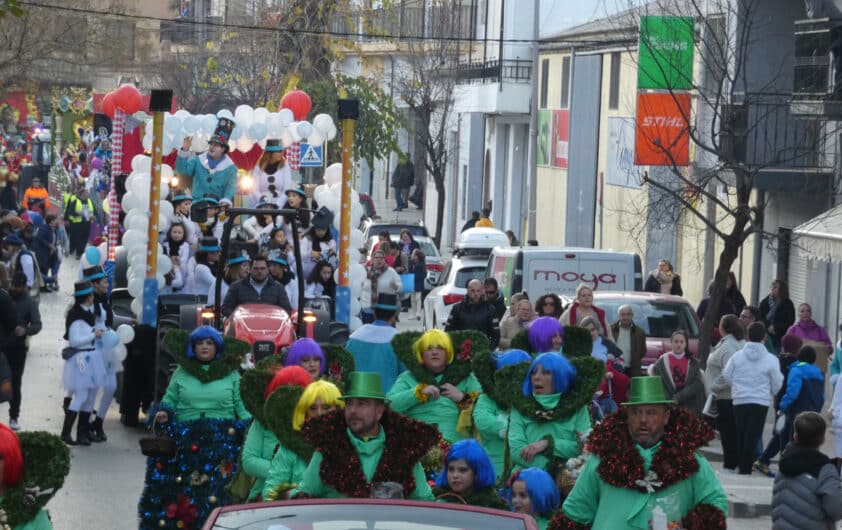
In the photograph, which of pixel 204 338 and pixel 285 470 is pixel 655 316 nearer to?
pixel 204 338

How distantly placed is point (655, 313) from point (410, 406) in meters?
9.69

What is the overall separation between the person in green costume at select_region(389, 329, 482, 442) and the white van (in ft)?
36.2

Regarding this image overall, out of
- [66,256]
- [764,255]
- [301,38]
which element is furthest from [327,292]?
[66,256]

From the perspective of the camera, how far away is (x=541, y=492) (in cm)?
848

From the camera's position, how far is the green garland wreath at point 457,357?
10922 millimetres

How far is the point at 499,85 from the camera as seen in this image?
47.2 meters

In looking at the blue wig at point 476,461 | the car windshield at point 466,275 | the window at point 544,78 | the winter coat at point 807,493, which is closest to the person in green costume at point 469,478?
the blue wig at point 476,461

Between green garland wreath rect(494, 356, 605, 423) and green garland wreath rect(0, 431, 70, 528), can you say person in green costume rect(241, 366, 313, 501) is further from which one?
green garland wreath rect(0, 431, 70, 528)

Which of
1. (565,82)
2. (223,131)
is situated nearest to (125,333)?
(223,131)

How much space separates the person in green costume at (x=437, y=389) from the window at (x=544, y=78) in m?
34.7

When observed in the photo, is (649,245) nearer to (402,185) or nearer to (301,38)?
(301,38)

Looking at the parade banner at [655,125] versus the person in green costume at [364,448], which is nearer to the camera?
the person in green costume at [364,448]

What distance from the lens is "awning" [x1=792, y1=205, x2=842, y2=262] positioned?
790 inches

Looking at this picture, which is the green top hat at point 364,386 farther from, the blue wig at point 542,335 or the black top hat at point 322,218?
the black top hat at point 322,218
